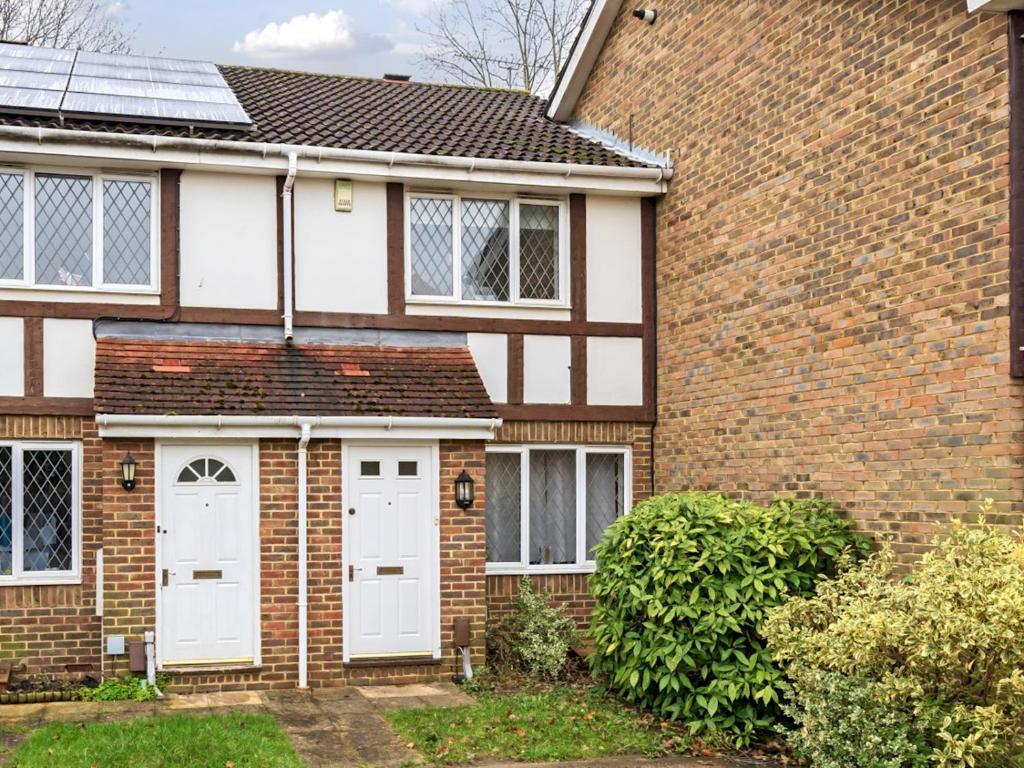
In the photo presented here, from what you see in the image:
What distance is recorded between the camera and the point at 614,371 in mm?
13141

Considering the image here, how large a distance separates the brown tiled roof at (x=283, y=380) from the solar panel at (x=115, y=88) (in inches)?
97.9

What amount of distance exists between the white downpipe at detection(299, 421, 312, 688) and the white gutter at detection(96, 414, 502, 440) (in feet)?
0.37

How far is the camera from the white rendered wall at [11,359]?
11203 mm

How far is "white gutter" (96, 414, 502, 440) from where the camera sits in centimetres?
1070

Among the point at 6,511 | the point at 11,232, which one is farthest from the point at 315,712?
the point at 11,232

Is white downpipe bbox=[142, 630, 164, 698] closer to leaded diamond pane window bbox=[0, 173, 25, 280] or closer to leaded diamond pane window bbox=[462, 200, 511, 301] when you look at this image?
leaded diamond pane window bbox=[0, 173, 25, 280]

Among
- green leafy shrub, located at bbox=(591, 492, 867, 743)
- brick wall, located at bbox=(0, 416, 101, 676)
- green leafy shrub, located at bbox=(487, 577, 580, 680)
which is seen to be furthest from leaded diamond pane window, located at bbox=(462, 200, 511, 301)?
brick wall, located at bbox=(0, 416, 101, 676)

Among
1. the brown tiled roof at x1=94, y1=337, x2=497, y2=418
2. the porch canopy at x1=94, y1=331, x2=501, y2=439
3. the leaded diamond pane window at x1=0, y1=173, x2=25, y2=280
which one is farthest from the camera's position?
the leaded diamond pane window at x1=0, y1=173, x2=25, y2=280

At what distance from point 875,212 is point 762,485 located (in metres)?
2.93

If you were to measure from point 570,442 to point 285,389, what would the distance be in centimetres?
338

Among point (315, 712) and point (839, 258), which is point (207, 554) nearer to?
point (315, 712)

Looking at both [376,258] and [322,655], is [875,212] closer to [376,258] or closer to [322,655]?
[376,258]

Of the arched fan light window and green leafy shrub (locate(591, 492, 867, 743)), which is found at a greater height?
the arched fan light window

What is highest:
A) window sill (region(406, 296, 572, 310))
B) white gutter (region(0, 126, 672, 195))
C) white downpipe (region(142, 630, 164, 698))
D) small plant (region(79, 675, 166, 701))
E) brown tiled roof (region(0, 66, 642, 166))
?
brown tiled roof (region(0, 66, 642, 166))
